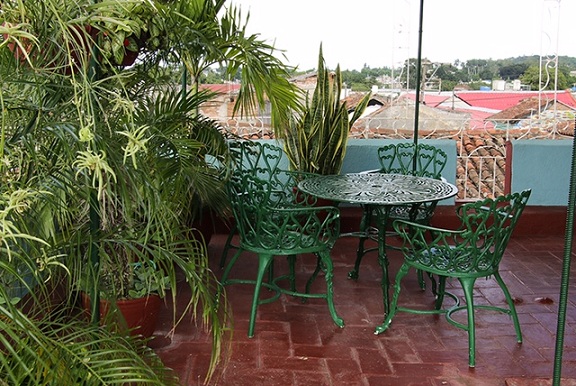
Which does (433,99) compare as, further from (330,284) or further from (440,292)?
(330,284)

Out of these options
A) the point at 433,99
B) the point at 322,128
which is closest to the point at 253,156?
the point at 322,128

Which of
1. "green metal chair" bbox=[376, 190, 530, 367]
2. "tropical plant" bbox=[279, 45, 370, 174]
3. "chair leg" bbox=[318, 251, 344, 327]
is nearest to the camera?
"green metal chair" bbox=[376, 190, 530, 367]

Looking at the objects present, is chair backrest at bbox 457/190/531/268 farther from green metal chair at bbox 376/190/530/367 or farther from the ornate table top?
the ornate table top

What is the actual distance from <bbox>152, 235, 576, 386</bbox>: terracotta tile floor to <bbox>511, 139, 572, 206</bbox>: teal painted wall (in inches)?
63.9

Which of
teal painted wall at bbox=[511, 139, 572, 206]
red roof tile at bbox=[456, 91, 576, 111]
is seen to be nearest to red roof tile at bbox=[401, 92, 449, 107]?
red roof tile at bbox=[456, 91, 576, 111]

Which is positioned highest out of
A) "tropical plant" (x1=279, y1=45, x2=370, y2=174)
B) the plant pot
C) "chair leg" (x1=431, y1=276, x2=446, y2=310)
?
"tropical plant" (x1=279, y1=45, x2=370, y2=174)

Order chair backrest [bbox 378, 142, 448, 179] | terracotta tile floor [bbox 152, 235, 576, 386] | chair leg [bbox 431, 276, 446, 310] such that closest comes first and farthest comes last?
terracotta tile floor [bbox 152, 235, 576, 386]
chair leg [bbox 431, 276, 446, 310]
chair backrest [bbox 378, 142, 448, 179]

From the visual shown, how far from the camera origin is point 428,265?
3297 mm

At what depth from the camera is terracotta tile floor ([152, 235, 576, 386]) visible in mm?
2980

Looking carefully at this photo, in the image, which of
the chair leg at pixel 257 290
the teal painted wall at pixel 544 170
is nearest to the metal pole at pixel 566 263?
the chair leg at pixel 257 290

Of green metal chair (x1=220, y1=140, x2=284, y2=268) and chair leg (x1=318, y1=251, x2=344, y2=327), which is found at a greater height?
green metal chair (x1=220, y1=140, x2=284, y2=268)

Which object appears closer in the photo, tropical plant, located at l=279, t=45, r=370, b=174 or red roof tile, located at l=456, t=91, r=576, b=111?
tropical plant, located at l=279, t=45, r=370, b=174

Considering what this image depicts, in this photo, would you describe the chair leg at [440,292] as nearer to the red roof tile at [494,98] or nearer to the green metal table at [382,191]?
the green metal table at [382,191]

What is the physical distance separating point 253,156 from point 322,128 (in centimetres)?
61
